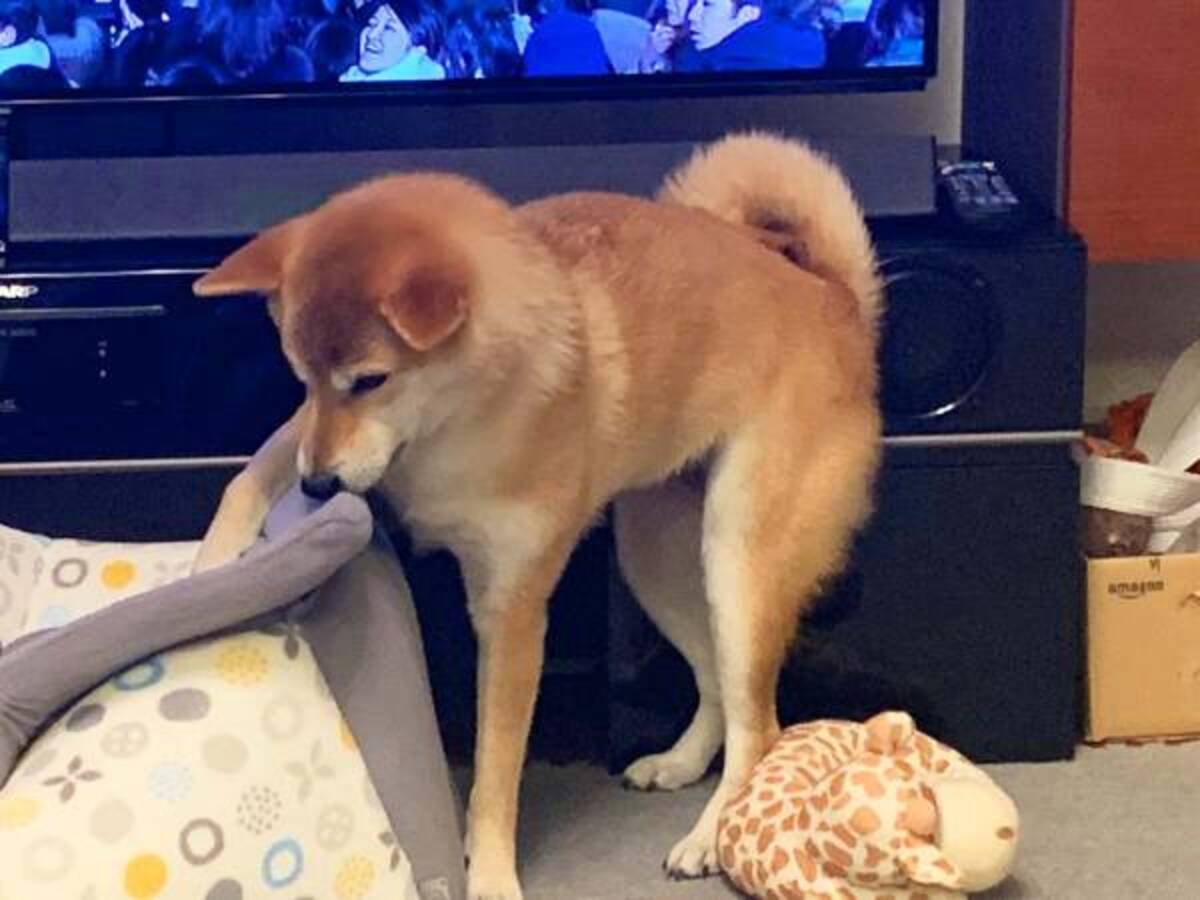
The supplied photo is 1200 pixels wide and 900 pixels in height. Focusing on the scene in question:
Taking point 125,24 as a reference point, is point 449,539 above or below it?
below

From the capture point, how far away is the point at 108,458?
1849 mm

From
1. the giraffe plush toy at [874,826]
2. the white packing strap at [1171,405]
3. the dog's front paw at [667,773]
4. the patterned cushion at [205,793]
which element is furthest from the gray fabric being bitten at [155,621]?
the white packing strap at [1171,405]

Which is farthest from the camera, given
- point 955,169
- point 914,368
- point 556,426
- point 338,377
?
point 955,169

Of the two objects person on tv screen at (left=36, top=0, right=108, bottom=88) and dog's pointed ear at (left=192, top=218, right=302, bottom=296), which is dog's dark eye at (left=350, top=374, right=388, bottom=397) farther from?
person on tv screen at (left=36, top=0, right=108, bottom=88)

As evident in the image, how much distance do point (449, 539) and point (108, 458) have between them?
385mm

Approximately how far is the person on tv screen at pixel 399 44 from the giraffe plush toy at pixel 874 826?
2.59ft

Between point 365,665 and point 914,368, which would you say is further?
point 914,368

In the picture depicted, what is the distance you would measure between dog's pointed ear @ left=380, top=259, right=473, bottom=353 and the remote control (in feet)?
2.06

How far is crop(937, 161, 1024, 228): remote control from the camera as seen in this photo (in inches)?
74.4

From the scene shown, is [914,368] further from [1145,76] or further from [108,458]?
[108,458]

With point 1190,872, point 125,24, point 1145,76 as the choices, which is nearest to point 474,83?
point 125,24

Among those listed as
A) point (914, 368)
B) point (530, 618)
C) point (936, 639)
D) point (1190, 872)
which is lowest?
point (1190, 872)

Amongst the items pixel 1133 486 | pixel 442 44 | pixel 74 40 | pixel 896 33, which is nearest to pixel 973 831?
pixel 1133 486

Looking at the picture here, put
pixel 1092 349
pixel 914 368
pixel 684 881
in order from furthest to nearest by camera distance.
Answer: pixel 1092 349 < pixel 914 368 < pixel 684 881
